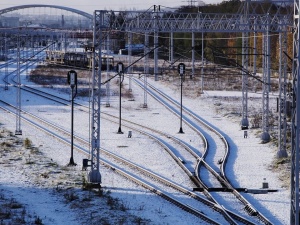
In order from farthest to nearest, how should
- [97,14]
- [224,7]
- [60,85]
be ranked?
[224,7], [60,85], [97,14]

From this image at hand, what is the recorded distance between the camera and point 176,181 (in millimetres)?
19797

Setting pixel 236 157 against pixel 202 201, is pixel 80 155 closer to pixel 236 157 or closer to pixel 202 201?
pixel 236 157

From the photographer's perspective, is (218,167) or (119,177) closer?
(119,177)

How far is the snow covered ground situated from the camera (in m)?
15.8

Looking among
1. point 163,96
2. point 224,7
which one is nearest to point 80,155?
point 163,96

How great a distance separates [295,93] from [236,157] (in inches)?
453

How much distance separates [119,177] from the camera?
66.6 feet

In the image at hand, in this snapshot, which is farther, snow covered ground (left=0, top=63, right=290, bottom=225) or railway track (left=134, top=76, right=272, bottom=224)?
railway track (left=134, top=76, right=272, bottom=224)

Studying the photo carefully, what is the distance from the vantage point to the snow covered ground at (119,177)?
51.8 feet

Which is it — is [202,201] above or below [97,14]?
below

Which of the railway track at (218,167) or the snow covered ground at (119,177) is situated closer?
the snow covered ground at (119,177)

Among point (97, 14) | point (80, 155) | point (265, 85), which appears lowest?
point (80, 155)

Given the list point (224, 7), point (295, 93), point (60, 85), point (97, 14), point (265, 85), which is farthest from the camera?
point (224, 7)

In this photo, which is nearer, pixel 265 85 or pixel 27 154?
pixel 27 154
